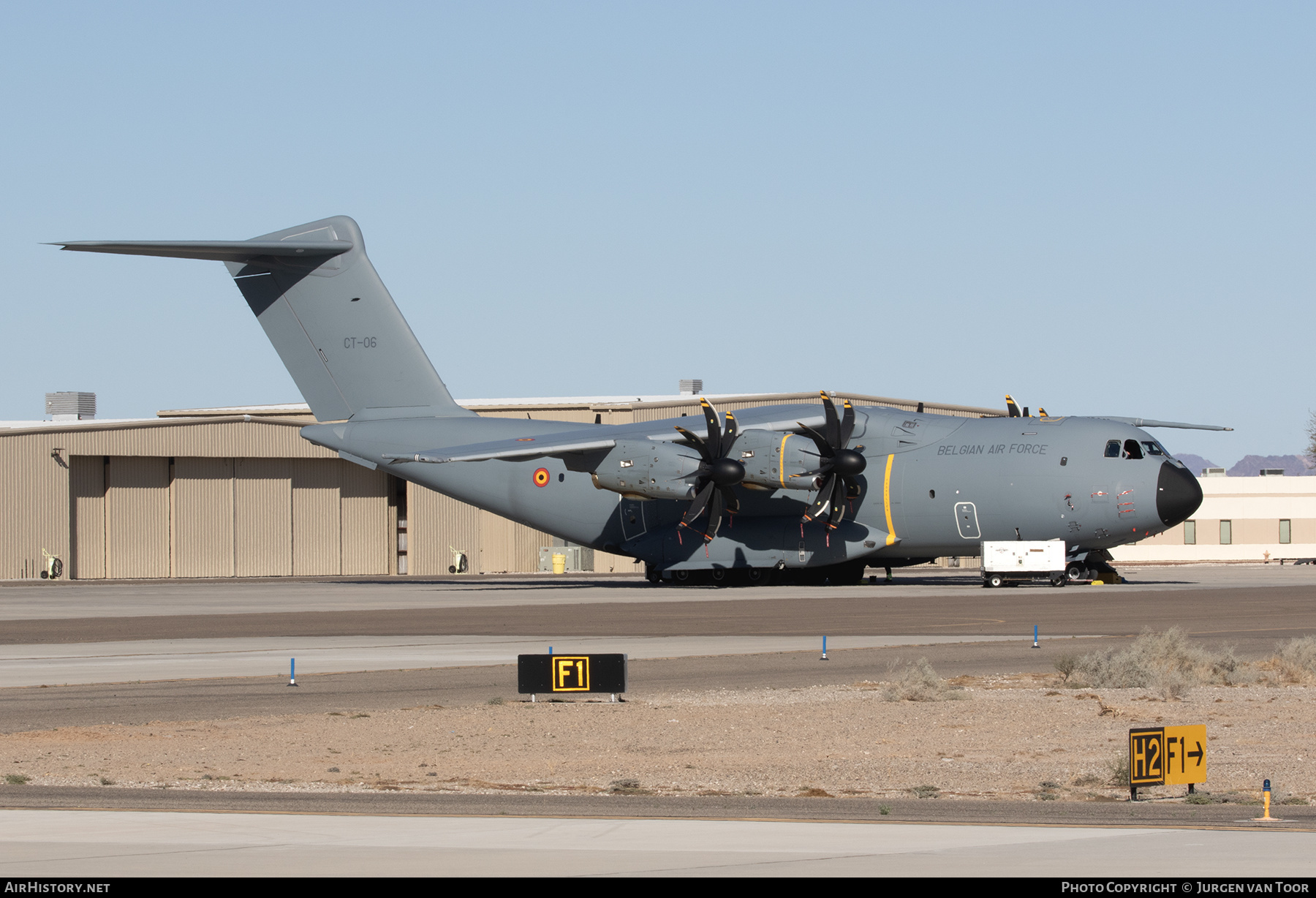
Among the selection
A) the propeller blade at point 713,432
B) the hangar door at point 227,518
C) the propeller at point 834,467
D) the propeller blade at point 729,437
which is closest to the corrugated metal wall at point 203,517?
the hangar door at point 227,518

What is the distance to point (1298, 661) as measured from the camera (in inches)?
873

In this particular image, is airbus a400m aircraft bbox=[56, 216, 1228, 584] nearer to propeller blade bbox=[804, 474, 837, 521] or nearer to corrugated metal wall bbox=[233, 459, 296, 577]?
propeller blade bbox=[804, 474, 837, 521]

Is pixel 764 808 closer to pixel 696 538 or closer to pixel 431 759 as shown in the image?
pixel 431 759

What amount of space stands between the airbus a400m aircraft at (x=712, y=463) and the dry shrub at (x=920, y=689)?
2710 cm

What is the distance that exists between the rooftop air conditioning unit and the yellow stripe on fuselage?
161 feet

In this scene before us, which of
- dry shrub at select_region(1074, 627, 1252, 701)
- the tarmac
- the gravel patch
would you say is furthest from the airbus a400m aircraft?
the gravel patch

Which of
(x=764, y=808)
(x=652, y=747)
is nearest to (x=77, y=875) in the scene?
(x=764, y=808)

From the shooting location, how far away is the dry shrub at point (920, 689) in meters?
19.3

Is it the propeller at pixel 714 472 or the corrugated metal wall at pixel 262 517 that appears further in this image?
the corrugated metal wall at pixel 262 517

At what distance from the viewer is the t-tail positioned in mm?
51750

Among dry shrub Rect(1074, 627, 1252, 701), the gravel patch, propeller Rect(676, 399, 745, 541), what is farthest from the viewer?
propeller Rect(676, 399, 745, 541)

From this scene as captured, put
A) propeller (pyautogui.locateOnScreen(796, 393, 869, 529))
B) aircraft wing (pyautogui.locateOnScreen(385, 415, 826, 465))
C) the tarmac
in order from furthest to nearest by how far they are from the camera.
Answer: aircraft wing (pyautogui.locateOnScreen(385, 415, 826, 465))
propeller (pyautogui.locateOnScreen(796, 393, 869, 529))
the tarmac

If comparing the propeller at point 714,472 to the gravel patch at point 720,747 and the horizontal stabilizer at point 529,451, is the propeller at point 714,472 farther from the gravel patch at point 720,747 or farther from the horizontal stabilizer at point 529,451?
the gravel patch at point 720,747
